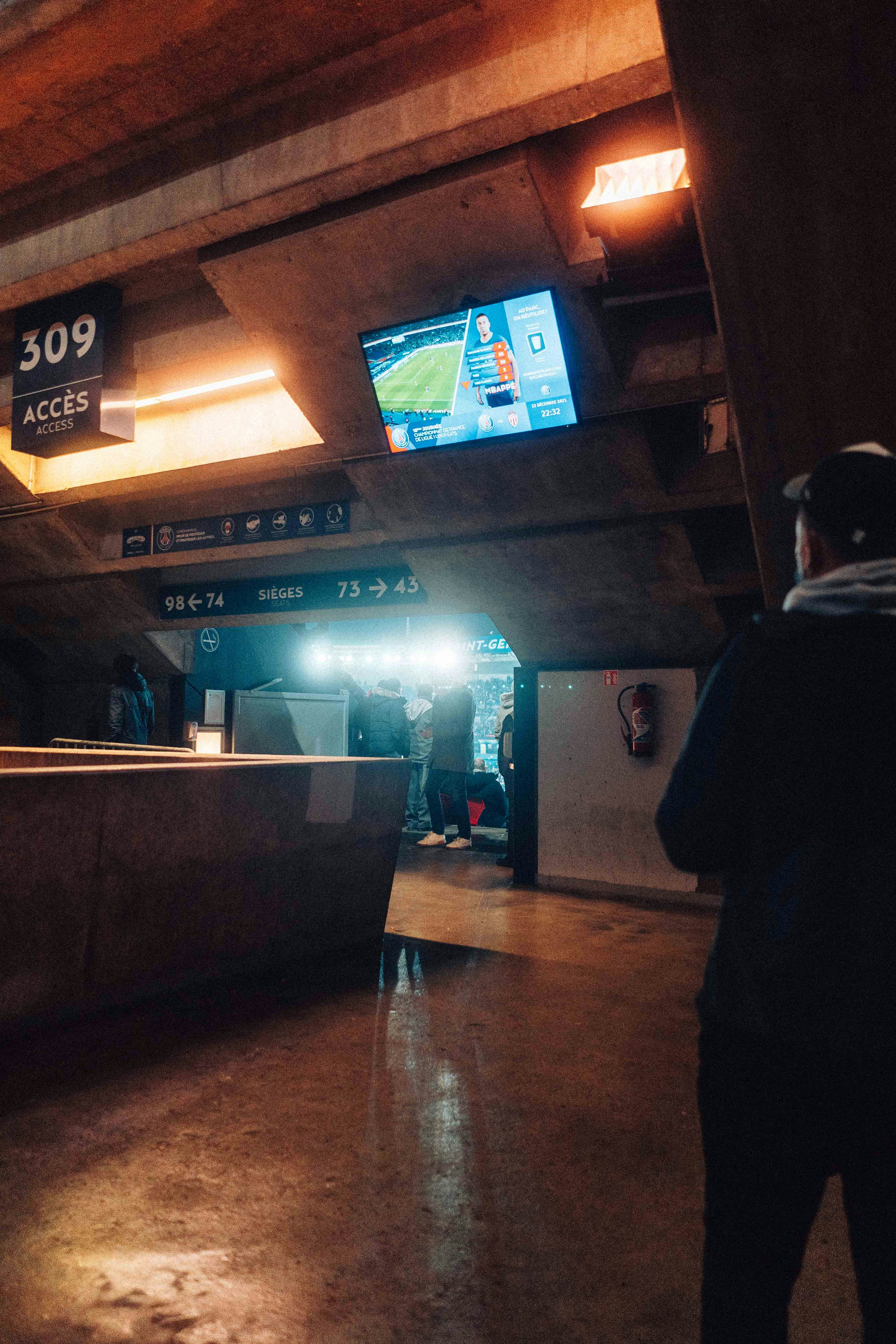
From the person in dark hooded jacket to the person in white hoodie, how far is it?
3.86 metres

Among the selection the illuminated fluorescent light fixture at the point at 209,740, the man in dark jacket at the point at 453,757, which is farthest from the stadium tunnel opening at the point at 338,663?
the man in dark jacket at the point at 453,757

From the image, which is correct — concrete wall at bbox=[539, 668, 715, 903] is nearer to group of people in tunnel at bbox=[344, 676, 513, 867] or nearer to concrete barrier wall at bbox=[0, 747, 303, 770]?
group of people in tunnel at bbox=[344, 676, 513, 867]

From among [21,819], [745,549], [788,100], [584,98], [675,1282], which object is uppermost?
[584,98]

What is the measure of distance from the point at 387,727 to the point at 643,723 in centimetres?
496

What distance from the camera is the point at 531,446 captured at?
20.1 feet

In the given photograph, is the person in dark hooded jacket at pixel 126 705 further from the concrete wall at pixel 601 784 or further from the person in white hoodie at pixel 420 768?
the concrete wall at pixel 601 784

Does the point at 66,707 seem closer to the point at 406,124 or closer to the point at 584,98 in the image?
the point at 406,124

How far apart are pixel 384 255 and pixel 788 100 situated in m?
3.34

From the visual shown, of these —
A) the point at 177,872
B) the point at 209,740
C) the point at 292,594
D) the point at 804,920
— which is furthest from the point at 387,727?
the point at 804,920

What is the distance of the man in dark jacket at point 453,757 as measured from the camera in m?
9.87

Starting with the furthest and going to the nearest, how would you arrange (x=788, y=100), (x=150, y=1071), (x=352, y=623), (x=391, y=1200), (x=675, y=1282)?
(x=352, y=623), (x=150, y=1071), (x=788, y=100), (x=391, y=1200), (x=675, y=1282)

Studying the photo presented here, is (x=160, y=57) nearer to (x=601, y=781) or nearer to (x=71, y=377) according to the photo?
(x=71, y=377)

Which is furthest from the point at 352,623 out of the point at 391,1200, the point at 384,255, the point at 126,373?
the point at 391,1200

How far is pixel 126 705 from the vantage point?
361 inches
